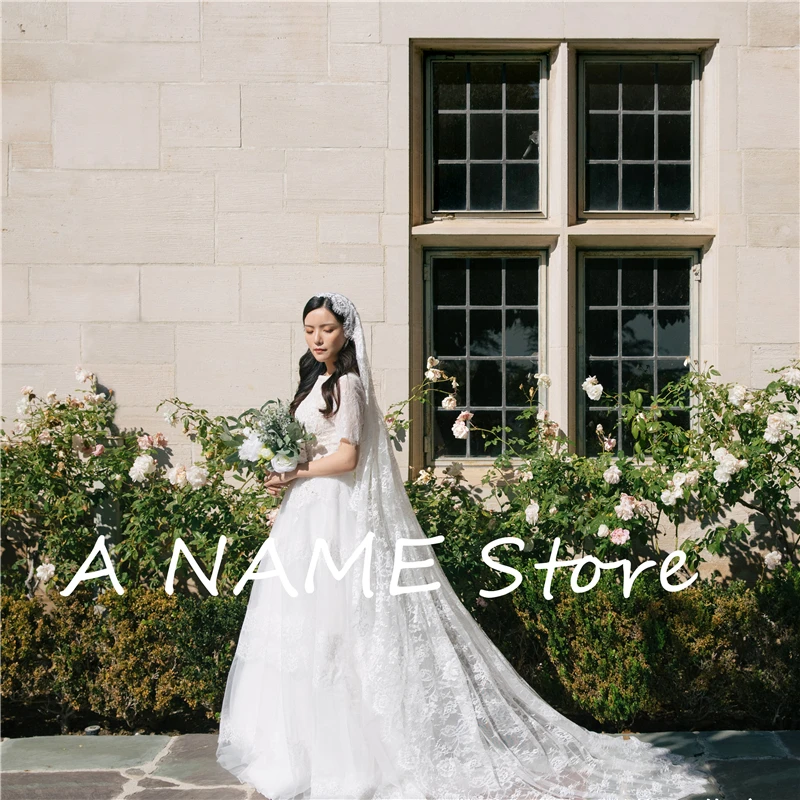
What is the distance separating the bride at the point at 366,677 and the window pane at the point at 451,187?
1833 mm

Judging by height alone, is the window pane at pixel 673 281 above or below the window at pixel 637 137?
below

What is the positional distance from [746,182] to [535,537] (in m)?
2.41

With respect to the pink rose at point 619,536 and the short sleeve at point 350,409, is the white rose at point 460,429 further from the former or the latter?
the short sleeve at point 350,409

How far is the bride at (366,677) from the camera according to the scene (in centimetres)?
370

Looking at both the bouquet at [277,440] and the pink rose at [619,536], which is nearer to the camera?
the bouquet at [277,440]

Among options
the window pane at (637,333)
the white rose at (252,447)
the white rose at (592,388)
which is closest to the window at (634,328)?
the window pane at (637,333)

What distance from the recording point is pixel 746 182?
17.4 feet

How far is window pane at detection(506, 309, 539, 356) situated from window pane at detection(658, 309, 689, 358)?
76 cm

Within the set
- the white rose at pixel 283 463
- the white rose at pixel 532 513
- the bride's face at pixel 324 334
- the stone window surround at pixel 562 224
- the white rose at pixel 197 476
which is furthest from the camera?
the stone window surround at pixel 562 224

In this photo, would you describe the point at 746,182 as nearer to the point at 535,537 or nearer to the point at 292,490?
Result: the point at 535,537

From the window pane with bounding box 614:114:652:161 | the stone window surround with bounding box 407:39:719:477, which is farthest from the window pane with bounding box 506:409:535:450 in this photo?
the window pane with bounding box 614:114:652:161

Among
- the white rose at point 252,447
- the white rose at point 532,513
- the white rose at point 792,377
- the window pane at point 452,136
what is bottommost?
the white rose at point 532,513

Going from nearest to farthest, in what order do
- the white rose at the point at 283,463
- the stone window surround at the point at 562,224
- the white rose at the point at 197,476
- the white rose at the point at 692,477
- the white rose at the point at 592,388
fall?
the white rose at the point at 283,463 → the white rose at the point at 692,477 → the white rose at the point at 197,476 → the white rose at the point at 592,388 → the stone window surround at the point at 562,224

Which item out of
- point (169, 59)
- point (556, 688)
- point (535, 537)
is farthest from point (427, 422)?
point (169, 59)
